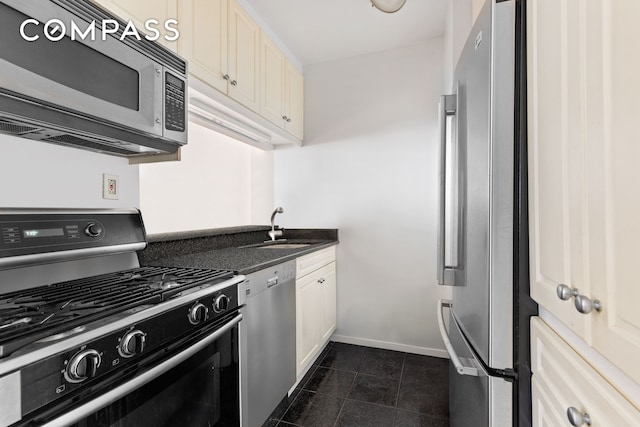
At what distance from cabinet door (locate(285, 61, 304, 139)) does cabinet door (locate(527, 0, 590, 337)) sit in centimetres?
193

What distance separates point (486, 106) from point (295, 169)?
206cm

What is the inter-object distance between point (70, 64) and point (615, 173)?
1350mm

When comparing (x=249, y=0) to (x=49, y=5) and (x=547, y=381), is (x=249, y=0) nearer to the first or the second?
(x=49, y=5)

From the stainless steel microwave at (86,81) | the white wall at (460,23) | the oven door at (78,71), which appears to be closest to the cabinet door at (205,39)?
the stainless steel microwave at (86,81)

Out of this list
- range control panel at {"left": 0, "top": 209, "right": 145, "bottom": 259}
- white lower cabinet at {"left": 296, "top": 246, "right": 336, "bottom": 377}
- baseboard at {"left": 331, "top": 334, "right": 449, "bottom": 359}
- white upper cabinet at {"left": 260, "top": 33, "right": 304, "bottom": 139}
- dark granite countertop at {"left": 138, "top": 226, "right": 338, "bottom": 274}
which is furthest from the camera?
baseboard at {"left": 331, "top": 334, "right": 449, "bottom": 359}

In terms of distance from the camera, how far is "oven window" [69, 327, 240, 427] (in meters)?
0.79

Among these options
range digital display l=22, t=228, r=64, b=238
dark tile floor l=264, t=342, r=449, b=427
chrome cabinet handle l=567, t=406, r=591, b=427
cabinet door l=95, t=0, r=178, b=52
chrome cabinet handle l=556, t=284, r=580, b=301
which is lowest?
dark tile floor l=264, t=342, r=449, b=427

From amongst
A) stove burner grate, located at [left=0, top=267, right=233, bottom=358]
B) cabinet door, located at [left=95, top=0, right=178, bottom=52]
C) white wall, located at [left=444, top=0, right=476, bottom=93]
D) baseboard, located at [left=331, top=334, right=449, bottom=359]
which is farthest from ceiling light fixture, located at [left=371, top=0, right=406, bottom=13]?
baseboard, located at [left=331, top=334, right=449, bottom=359]

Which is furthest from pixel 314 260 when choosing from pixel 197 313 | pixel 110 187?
pixel 110 187

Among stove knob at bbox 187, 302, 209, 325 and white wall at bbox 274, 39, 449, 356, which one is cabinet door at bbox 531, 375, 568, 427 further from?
white wall at bbox 274, 39, 449, 356

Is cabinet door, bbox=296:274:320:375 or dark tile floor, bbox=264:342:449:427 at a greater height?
cabinet door, bbox=296:274:320:375

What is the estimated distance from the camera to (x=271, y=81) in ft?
7.26

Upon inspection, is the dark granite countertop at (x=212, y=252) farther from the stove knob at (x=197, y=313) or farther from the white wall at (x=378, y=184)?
the white wall at (x=378, y=184)

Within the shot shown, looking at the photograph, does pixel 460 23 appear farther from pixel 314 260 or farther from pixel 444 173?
pixel 314 260
